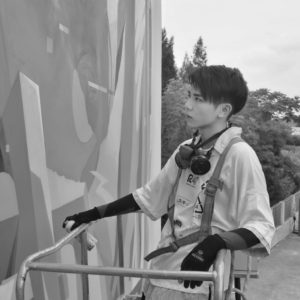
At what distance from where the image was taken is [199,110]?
1969mm

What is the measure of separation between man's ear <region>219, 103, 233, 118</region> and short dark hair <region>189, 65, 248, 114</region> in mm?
14

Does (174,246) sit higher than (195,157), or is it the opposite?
(195,157)

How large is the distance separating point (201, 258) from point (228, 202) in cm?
38

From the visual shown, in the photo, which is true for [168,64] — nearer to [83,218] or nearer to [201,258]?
[83,218]

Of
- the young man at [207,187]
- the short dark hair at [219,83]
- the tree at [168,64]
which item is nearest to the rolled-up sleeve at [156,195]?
the young man at [207,187]

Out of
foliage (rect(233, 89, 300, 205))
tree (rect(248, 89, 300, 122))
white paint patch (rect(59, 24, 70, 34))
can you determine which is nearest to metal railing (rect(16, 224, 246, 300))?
white paint patch (rect(59, 24, 70, 34))

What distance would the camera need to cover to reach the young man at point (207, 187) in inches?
71.0

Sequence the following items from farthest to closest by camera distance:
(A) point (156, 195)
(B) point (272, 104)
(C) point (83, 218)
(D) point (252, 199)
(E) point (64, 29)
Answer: (B) point (272, 104), (E) point (64, 29), (A) point (156, 195), (C) point (83, 218), (D) point (252, 199)

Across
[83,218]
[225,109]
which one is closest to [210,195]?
[225,109]

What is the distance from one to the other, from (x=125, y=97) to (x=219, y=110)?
80.3 inches

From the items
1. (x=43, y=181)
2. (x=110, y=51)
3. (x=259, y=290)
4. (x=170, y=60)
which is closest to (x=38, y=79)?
(x=43, y=181)

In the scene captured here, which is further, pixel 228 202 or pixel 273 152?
pixel 273 152

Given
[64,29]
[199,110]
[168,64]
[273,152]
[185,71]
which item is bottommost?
[273,152]

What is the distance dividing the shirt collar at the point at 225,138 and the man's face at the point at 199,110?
0.25ft
